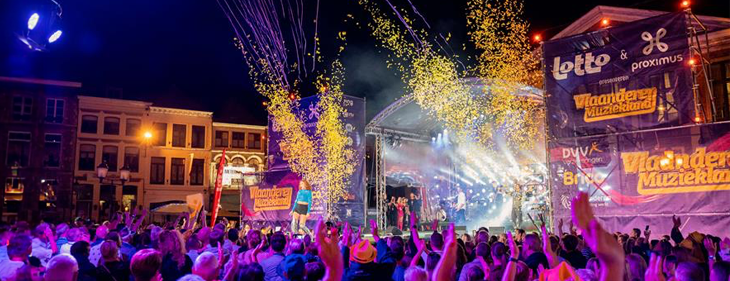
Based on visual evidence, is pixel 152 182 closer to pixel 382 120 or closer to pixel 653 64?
pixel 382 120

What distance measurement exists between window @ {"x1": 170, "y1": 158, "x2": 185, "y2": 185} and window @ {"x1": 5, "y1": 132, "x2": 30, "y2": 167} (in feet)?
34.0

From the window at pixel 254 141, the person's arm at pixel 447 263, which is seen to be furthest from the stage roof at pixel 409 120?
the window at pixel 254 141

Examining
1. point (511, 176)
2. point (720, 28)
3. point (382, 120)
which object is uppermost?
point (720, 28)

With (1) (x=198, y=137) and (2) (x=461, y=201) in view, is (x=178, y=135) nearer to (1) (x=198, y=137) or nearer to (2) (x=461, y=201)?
(1) (x=198, y=137)

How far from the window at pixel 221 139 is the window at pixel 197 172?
79.4 inches

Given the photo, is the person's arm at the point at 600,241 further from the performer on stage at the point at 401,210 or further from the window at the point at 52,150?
the window at the point at 52,150

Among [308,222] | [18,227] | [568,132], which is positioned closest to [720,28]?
[568,132]

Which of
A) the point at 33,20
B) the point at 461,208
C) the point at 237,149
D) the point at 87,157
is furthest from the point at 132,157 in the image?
the point at 33,20

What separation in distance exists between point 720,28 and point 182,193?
39.7 m

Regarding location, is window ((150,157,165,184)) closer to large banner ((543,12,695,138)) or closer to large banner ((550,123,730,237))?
large banner ((543,12,695,138))

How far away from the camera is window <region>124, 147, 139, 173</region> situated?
4581 centimetres

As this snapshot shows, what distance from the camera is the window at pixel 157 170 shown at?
154ft

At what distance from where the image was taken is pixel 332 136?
24141 mm

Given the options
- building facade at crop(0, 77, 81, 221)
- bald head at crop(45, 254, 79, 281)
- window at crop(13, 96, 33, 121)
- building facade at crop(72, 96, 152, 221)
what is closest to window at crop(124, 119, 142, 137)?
building facade at crop(72, 96, 152, 221)
